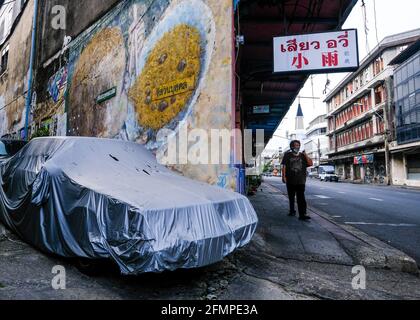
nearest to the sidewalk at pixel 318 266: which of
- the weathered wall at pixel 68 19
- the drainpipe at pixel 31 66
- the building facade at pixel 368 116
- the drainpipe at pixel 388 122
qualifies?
the weathered wall at pixel 68 19

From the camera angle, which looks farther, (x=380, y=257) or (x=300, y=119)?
(x=300, y=119)

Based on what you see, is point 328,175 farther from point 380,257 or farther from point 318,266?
point 318,266

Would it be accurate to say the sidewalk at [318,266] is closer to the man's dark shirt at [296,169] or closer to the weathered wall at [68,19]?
the man's dark shirt at [296,169]

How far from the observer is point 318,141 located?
206ft

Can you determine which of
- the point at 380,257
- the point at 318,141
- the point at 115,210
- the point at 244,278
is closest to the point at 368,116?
the point at 318,141

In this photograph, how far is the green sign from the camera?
27.3 ft

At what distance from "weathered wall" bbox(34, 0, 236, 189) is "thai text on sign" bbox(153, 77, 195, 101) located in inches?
0.8

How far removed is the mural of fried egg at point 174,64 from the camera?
5898mm

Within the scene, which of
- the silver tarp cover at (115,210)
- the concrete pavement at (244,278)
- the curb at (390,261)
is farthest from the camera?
the curb at (390,261)

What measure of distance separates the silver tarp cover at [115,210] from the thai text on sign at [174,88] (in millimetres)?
2436

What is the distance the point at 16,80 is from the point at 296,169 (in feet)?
56.2
